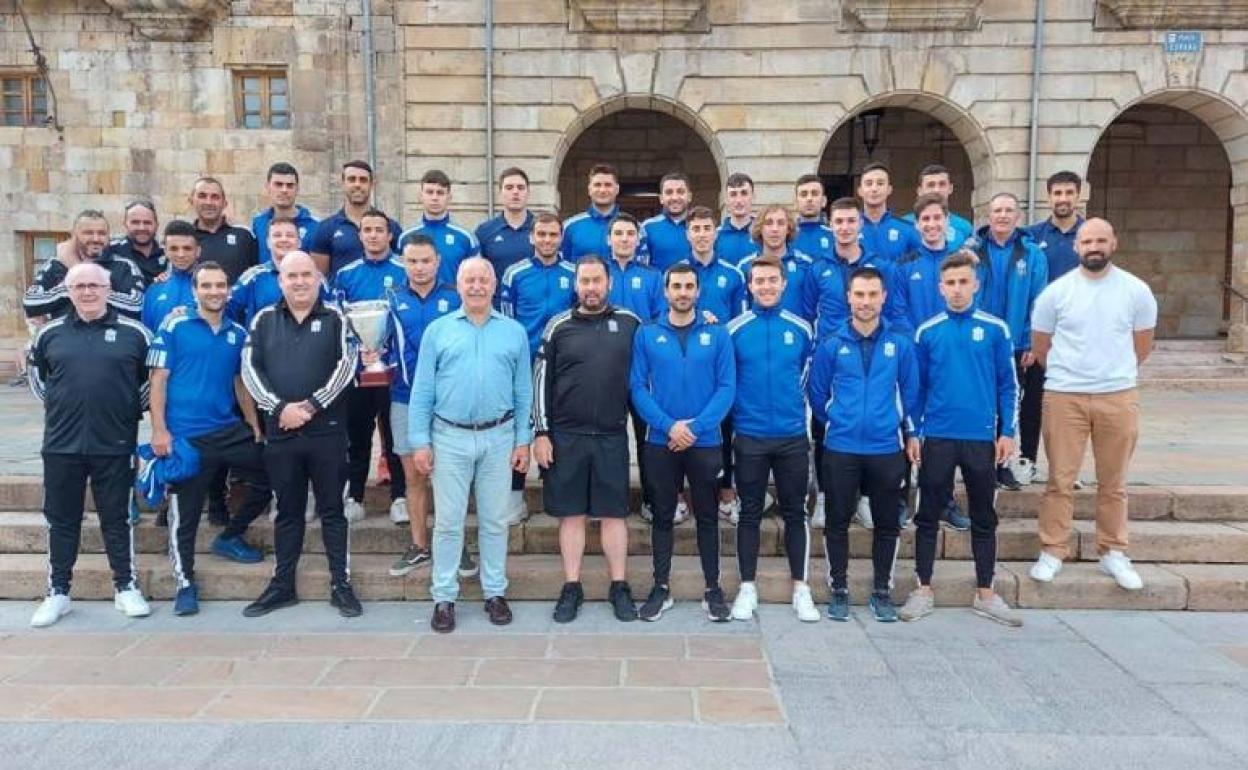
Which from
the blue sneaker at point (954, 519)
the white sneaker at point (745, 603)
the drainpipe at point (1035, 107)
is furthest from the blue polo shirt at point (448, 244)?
the drainpipe at point (1035, 107)

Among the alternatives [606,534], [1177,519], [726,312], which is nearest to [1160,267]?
[1177,519]

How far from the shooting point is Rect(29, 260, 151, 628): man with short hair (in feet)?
15.4

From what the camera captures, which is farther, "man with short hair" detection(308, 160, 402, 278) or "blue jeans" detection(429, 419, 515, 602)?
"man with short hair" detection(308, 160, 402, 278)

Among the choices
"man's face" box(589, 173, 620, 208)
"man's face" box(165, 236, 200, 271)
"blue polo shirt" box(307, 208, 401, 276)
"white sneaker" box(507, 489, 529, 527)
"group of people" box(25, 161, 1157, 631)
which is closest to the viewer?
"group of people" box(25, 161, 1157, 631)

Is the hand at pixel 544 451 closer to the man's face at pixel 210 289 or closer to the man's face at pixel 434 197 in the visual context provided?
the man's face at pixel 434 197

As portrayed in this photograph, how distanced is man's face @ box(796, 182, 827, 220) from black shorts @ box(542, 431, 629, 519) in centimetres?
218

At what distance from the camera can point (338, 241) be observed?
5707 millimetres

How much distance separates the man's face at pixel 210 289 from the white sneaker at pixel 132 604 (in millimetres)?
1680

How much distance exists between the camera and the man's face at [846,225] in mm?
5340

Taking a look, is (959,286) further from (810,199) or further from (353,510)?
(353,510)

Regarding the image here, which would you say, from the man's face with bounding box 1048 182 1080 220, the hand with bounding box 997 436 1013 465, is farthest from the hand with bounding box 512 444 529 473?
the man's face with bounding box 1048 182 1080 220

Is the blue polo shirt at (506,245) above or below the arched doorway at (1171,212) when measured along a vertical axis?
below

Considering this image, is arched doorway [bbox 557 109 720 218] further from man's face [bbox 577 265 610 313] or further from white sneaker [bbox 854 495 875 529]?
man's face [bbox 577 265 610 313]

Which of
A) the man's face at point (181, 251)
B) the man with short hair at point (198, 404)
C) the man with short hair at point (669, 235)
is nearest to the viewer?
the man with short hair at point (198, 404)
